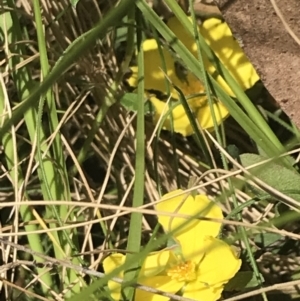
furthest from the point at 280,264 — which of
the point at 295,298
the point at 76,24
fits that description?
the point at 76,24

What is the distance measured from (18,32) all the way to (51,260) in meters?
0.32

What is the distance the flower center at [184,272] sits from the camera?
2.35 ft

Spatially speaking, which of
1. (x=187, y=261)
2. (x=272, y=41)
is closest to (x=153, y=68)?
(x=272, y=41)

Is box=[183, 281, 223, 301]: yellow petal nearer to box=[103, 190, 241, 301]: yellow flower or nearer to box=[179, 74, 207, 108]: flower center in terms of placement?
box=[103, 190, 241, 301]: yellow flower

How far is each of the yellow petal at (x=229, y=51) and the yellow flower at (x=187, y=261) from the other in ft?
0.71

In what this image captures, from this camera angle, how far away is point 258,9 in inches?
29.5

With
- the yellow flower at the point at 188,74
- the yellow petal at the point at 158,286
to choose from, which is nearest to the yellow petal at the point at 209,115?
the yellow flower at the point at 188,74

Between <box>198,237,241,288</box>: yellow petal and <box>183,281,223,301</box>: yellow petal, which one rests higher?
<box>198,237,241,288</box>: yellow petal

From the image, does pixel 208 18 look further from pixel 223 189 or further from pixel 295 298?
pixel 295 298

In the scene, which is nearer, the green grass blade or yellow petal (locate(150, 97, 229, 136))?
the green grass blade

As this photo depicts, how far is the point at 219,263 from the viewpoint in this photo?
69cm

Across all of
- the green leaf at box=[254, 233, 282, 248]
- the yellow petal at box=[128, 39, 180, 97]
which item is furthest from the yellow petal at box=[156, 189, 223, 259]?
the yellow petal at box=[128, 39, 180, 97]

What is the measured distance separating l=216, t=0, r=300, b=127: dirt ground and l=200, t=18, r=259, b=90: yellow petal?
10cm

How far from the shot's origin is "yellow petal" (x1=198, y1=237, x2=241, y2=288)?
0.68 metres
